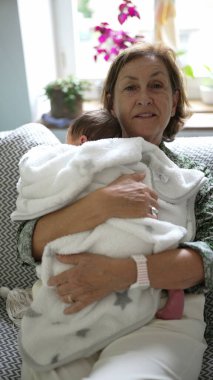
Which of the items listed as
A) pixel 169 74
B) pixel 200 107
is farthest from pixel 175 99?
pixel 200 107

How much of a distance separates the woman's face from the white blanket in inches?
4.7

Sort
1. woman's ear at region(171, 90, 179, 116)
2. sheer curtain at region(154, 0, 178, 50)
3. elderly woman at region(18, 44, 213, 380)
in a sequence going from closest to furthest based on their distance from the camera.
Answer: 1. elderly woman at region(18, 44, 213, 380)
2. woman's ear at region(171, 90, 179, 116)
3. sheer curtain at region(154, 0, 178, 50)

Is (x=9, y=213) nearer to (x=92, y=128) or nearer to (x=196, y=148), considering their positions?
(x=92, y=128)

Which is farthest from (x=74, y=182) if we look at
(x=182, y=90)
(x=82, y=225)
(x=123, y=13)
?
(x=123, y=13)

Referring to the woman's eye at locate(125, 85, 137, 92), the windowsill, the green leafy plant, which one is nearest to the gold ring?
the woman's eye at locate(125, 85, 137, 92)

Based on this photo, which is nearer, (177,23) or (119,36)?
(119,36)

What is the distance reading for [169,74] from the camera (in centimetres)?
135

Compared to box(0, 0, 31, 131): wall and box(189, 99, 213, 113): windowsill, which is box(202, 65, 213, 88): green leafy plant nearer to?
box(189, 99, 213, 113): windowsill

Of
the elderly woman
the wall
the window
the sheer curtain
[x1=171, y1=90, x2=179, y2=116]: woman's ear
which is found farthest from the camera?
the window

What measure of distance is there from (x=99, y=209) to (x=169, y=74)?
21.3 inches

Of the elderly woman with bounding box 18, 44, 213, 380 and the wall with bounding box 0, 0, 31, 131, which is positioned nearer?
the elderly woman with bounding box 18, 44, 213, 380

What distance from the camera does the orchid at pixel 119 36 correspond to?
210cm

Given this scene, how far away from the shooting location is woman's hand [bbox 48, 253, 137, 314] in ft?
3.40

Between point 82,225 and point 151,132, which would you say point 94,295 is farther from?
point 151,132
